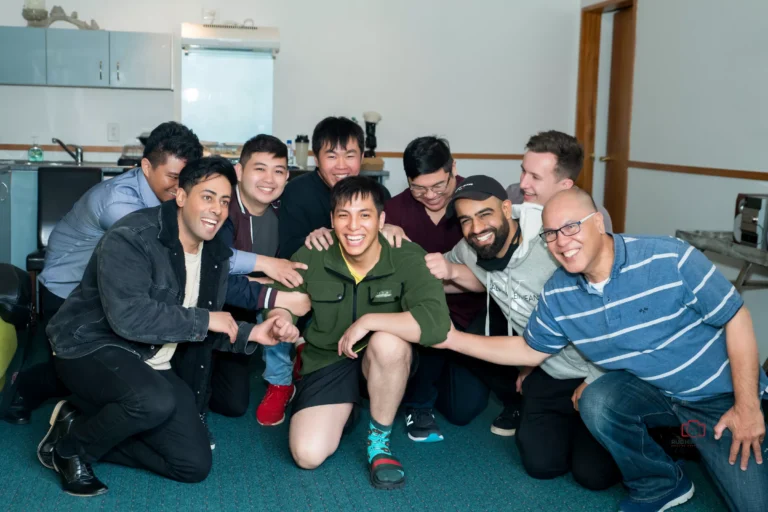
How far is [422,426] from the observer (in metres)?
3.08

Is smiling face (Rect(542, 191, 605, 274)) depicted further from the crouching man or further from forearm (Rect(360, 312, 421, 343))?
the crouching man

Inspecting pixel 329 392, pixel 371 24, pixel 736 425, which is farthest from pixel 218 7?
pixel 736 425

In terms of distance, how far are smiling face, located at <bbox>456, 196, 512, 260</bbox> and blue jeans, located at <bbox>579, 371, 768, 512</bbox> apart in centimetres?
59

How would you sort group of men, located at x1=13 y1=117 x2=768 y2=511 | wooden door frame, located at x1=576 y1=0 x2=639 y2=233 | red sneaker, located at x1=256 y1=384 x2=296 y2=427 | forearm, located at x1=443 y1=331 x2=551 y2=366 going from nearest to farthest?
group of men, located at x1=13 y1=117 x2=768 y2=511 → forearm, located at x1=443 y1=331 x2=551 y2=366 → red sneaker, located at x1=256 y1=384 x2=296 y2=427 → wooden door frame, located at x1=576 y1=0 x2=639 y2=233

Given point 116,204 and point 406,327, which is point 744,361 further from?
point 116,204

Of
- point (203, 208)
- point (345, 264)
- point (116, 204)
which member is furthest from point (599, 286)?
point (116, 204)

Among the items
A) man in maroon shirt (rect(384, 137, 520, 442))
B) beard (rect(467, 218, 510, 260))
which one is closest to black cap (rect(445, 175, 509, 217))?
beard (rect(467, 218, 510, 260))

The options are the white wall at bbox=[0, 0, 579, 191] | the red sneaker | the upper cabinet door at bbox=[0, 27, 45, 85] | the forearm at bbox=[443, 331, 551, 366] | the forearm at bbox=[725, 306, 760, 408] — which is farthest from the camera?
the white wall at bbox=[0, 0, 579, 191]

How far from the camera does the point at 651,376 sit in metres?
2.37

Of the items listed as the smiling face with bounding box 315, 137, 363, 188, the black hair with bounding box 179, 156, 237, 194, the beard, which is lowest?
the beard

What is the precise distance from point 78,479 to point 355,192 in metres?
1.32

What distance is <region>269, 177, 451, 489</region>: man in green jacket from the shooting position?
2631mm

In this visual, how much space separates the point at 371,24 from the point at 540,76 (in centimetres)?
165

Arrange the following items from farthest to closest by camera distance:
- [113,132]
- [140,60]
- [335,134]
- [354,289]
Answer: [113,132]
[140,60]
[335,134]
[354,289]
